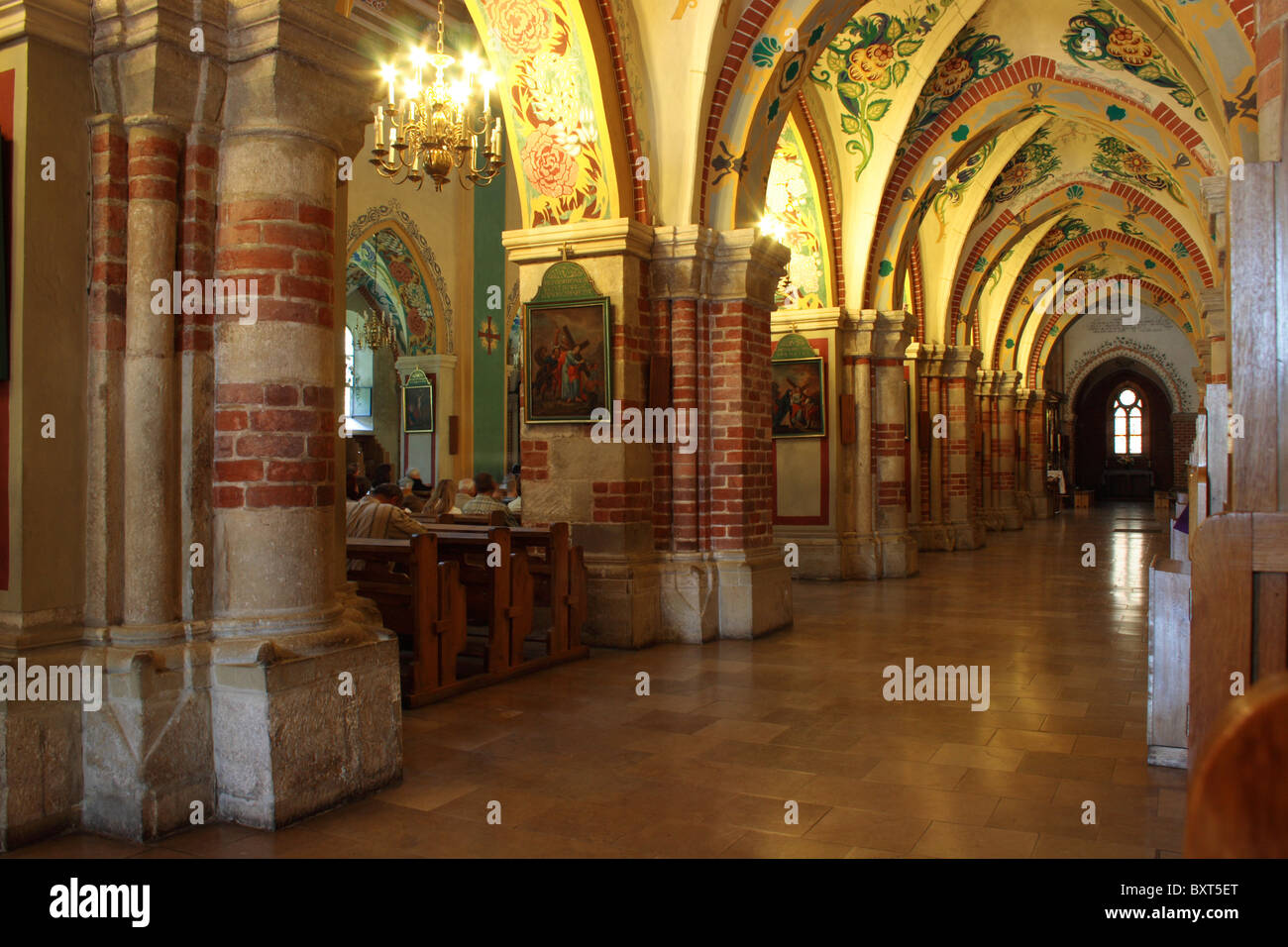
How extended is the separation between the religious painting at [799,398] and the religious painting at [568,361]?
452 cm

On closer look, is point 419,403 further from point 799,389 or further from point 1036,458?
point 1036,458

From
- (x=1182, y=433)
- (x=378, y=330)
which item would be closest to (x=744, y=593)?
(x=378, y=330)

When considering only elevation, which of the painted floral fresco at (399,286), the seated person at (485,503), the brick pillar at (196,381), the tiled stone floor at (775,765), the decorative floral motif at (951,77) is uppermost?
the decorative floral motif at (951,77)

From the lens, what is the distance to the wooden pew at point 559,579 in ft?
22.4

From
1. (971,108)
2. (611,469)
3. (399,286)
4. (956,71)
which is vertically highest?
(956,71)

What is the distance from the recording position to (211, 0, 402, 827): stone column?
3.86 meters

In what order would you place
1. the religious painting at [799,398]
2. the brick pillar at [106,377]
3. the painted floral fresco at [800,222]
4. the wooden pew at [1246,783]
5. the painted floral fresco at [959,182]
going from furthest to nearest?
the painted floral fresco at [959,182], the religious painting at [799,398], the painted floral fresco at [800,222], the brick pillar at [106,377], the wooden pew at [1246,783]

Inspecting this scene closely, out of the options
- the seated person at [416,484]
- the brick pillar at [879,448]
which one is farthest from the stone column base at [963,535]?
the seated person at [416,484]

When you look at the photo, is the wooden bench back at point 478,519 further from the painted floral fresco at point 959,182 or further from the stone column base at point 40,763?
the painted floral fresco at point 959,182

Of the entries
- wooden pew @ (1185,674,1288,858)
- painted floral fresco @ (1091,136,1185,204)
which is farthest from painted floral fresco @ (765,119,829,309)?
wooden pew @ (1185,674,1288,858)

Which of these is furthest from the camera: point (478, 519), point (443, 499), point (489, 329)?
point (489, 329)

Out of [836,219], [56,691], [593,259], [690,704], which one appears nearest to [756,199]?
[593,259]

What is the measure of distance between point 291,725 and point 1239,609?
10.1 feet

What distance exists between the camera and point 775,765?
14.6 feet
